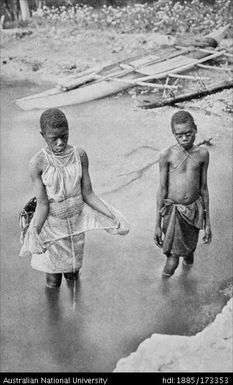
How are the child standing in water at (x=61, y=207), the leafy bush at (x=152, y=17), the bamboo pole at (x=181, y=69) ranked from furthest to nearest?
1. the leafy bush at (x=152, y=17)
2. the bamboo pole at (x=181, y=69)
3. the child standing in water at (x=61, y=207)

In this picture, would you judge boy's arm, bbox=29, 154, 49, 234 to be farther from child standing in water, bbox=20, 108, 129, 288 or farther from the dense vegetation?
the dense vegetation

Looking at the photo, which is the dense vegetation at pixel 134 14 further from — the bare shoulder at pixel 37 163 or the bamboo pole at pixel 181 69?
the bare shoulder at pixel 37 163

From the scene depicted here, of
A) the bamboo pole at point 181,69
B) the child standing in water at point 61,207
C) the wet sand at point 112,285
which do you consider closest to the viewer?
the child standing in water at point 61,207

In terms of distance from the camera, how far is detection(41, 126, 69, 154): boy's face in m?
3.08

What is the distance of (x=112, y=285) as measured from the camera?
3.93m

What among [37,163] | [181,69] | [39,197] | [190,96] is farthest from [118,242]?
[181,69]

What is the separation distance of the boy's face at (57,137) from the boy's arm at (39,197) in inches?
7.1

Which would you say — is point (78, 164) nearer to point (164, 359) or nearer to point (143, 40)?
point (164, 359)

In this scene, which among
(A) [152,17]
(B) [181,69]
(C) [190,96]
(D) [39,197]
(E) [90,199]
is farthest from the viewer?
(A) [152,17]

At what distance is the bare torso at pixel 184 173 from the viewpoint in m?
3.46

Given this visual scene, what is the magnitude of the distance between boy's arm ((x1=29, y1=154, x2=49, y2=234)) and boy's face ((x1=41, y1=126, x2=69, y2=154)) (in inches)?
7.1

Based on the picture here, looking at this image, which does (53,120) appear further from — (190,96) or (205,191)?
(190,96)

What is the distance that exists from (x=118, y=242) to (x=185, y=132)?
1.55m

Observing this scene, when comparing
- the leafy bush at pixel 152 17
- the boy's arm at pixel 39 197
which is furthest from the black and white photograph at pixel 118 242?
the leafy bush at pixel 152 17
